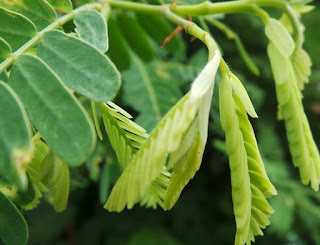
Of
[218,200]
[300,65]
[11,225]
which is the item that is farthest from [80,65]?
[218,200]

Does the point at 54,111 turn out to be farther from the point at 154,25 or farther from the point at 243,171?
the point at 154,25

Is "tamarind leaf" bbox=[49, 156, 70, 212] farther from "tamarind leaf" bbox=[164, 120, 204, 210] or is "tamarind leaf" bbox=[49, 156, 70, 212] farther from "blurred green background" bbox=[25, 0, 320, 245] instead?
"blurred green background" bbox=[25, 0, 320, 245]

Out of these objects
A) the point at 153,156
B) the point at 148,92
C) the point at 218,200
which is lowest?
the point at 218,200

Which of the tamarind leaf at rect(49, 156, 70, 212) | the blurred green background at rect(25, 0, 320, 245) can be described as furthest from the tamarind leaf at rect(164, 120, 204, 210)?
the blurred green background at rect(25, 0, 320, 245)

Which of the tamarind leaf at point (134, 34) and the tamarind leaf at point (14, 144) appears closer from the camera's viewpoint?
the tamarind leaf at point (14, 144)

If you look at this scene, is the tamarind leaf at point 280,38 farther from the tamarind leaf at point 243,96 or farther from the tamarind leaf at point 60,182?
the tamarind leaf at point 60,182

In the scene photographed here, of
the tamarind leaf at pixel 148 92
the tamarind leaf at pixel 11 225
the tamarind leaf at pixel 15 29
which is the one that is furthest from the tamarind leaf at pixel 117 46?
the tamarind leaf at pixel 11 225
